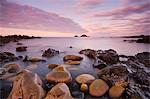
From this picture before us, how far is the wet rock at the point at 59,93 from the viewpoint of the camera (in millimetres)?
1614

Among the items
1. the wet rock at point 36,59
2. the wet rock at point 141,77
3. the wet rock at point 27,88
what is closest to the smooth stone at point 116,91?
the wet rock at point 141,77

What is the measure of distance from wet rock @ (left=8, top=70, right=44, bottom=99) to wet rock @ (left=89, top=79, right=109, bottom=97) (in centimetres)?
37

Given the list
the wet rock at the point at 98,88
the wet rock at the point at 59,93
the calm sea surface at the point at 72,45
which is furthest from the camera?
the calm sea surface at the point at 72,45

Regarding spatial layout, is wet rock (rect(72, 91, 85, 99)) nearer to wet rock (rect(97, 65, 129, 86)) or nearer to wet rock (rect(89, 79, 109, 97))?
wet rock (rect(89, 79, 109, 97))

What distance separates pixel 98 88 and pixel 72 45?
433 mm

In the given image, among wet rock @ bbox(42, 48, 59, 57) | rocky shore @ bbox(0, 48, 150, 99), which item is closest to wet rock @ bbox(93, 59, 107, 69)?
rocky shore @ bbox(0, 48, 150, 99)

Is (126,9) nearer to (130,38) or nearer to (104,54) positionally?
(130,38)

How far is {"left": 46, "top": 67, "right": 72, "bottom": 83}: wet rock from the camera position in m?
1.79

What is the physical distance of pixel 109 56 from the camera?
187 cm

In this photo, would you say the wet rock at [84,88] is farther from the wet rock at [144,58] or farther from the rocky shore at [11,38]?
the rocky shore at [11,38]

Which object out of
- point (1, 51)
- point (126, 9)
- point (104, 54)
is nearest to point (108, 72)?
point (104, 54)

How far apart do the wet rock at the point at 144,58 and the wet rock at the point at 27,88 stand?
81 centimetres

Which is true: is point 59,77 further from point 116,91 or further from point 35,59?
point 116,91

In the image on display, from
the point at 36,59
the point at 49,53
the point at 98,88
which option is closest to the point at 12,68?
the point at 36,59
